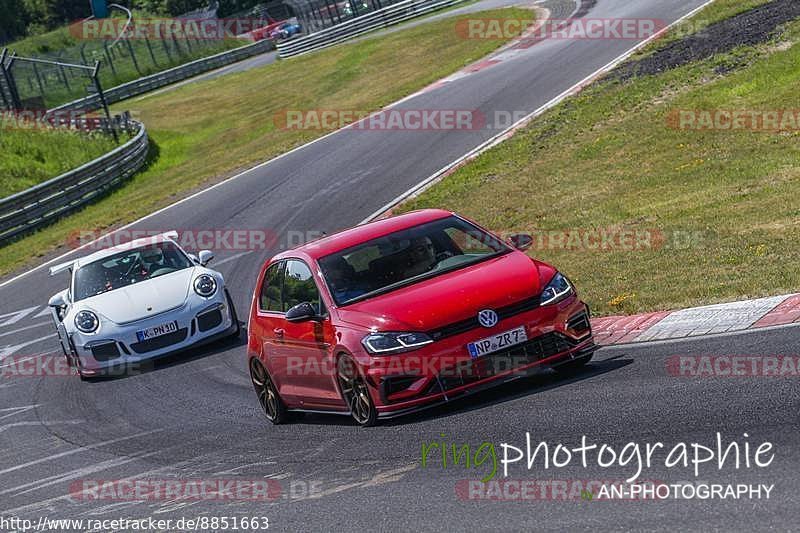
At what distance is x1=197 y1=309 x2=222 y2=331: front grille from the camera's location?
50.4ft

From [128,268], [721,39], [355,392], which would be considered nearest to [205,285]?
[128,268]

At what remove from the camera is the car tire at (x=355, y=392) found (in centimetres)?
922

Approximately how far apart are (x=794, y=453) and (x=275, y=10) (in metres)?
74.1

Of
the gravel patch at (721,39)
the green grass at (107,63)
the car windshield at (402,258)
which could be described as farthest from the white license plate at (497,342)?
the green grass at (107,63)

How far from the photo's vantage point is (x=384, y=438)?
8938mm

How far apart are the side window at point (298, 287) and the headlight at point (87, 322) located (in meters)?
5.45

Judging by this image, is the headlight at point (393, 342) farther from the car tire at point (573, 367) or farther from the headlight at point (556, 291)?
the car tire at point (573, 367)

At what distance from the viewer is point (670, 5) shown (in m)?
36.0

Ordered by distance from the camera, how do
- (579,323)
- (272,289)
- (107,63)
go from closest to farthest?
(579,323)
(272,289)
(107,63)

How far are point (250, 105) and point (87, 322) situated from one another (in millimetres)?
32160

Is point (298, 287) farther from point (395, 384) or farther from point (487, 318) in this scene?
point (487, 318)

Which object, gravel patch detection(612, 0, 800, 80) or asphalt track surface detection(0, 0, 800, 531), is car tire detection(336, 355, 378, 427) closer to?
asphalt track surface detection(0, 0, 800, 531)

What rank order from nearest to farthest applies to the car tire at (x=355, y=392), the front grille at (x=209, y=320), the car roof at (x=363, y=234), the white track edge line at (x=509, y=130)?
the car tire at (x=355, y=392)
the car roof at (x=363, y=234)
the front grille at (x=209, y=320)
the white track edge line at (x=509, y=130)

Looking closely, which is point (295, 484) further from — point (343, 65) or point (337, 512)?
point (343, 65)
